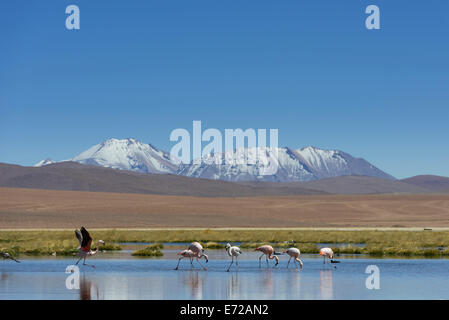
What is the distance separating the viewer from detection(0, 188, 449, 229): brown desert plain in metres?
77.9

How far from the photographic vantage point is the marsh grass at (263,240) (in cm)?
3675

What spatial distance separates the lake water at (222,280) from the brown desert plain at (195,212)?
135 feet

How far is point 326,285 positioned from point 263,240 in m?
27.4

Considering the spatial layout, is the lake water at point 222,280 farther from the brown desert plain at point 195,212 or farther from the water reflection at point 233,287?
the brown desert plain at point 195,212

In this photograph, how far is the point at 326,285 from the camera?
2214 cm

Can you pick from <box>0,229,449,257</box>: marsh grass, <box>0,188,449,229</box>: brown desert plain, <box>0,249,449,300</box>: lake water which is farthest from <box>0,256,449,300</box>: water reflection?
<box>0,188,449,229</box>: brown desert plain

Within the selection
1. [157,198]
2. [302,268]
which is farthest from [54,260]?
[157,198]

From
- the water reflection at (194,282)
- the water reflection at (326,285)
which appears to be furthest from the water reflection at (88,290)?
the water reflection at (326,285)

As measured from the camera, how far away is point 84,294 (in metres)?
20.3

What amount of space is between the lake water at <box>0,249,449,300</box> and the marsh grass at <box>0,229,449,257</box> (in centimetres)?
429

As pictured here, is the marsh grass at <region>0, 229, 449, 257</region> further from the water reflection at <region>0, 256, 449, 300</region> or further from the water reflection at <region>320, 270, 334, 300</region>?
the water reflection at <region>320, 270, 334, 300</region>

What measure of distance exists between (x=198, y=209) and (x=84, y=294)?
85.6m

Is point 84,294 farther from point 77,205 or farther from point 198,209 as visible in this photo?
point 77,205

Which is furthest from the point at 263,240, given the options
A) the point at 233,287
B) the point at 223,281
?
the point at 233,287
